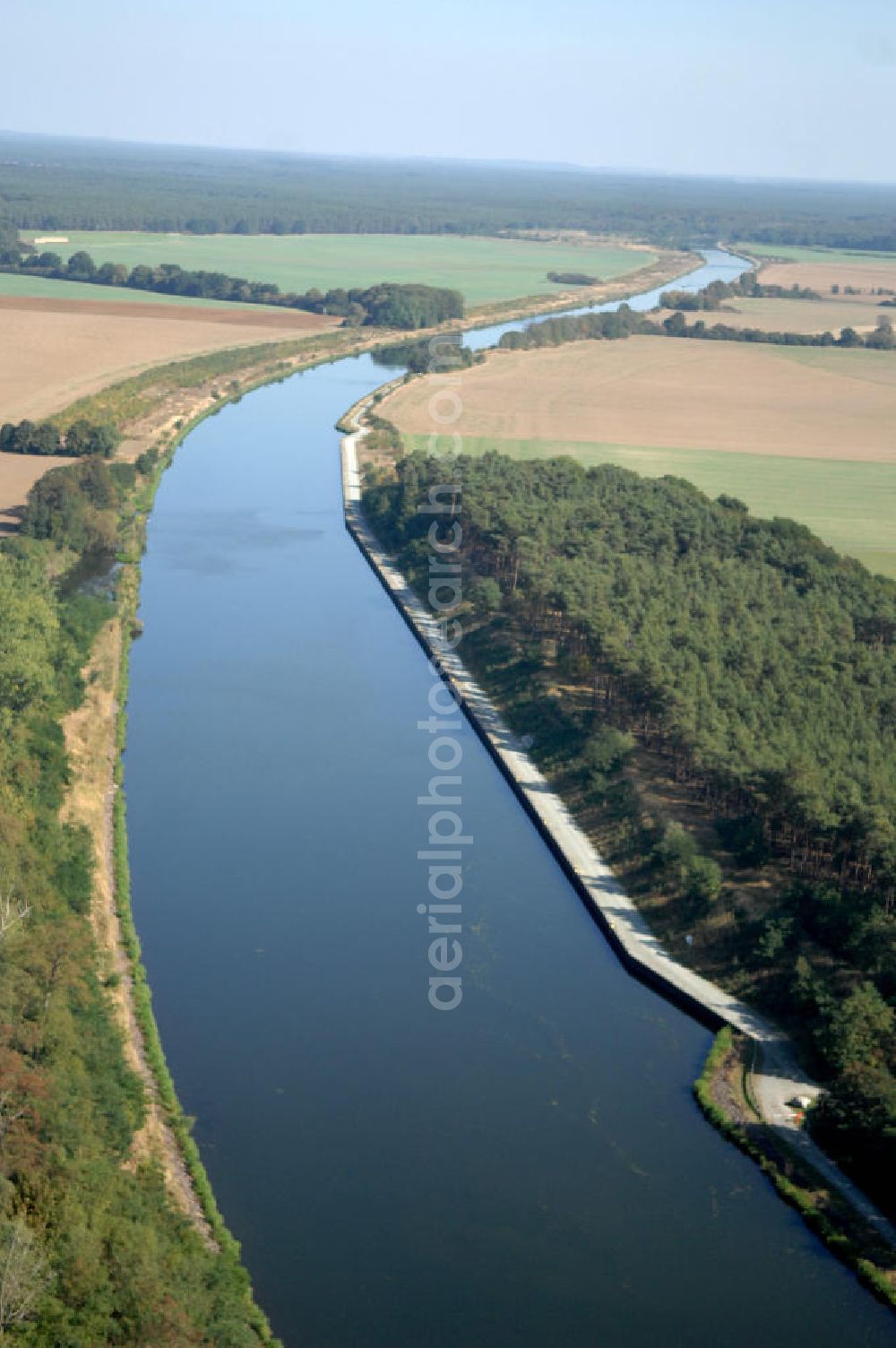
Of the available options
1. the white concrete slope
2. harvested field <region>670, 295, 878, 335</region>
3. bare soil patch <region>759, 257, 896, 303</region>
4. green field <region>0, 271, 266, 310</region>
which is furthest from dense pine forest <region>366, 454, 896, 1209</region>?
bare soil patch <region>759, 257, 896, 303</region>

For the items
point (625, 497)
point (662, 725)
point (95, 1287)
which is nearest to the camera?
point (95, 1287)

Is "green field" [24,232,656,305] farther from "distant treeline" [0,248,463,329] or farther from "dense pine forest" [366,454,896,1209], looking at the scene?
"dense pine forest" [366,454,896,1209]

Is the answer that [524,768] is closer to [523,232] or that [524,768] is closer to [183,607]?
[183,607]

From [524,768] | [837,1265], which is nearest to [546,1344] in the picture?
[837,1265]

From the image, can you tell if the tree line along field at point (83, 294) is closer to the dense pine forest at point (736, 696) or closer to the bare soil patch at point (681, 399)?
the bare soil patch at point (681, 399)

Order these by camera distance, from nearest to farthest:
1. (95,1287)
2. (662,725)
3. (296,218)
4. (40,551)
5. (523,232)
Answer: (95,1287) < (662,725) < (40,551) < (296,218) < (523,232)

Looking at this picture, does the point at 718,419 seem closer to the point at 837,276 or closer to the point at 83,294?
the point at 83,294
